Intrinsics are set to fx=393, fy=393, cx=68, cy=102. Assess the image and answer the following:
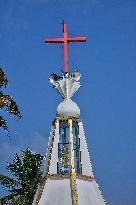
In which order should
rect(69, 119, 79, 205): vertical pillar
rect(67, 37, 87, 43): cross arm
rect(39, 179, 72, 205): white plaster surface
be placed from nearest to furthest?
rect(69, 119, 79, 205): vertical pillar
rect(39, 179, 72, 205): white plaster surface
rect(67, 37, 87, 43): cross arm

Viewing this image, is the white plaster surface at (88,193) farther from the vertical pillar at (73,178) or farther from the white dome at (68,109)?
the white dome at (68,109)

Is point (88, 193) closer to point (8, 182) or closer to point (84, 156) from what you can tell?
point (84, 156)

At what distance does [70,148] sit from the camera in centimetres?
1941

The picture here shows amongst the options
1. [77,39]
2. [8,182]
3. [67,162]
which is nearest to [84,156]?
[67,162]

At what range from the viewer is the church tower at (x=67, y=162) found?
18.0 m

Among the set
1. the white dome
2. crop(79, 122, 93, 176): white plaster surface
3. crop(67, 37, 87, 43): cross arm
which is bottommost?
crop(79, 122, 93, 176): white plaster surface

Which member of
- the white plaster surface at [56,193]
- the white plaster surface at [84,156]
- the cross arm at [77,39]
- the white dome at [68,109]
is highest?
the cross arm at [77,39]

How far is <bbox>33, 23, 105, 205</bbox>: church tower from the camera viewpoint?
1798 centimetres

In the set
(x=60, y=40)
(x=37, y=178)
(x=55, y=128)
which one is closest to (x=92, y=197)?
(x=55, y=128)

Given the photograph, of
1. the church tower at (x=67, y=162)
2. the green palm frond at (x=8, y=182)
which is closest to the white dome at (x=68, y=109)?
the church tower at (x=67, y=162)

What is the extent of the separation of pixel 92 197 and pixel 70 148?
265cm

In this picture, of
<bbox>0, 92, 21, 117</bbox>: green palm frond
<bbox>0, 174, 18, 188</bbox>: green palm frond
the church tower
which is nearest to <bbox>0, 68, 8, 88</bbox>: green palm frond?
<bbox>0, 92, 21, 117</bbox>: green palm frond

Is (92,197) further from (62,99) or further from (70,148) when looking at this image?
(62,99)

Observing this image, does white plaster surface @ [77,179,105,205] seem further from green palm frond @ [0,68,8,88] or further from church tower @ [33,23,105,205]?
green palm frond @ [0,68,8,88]
